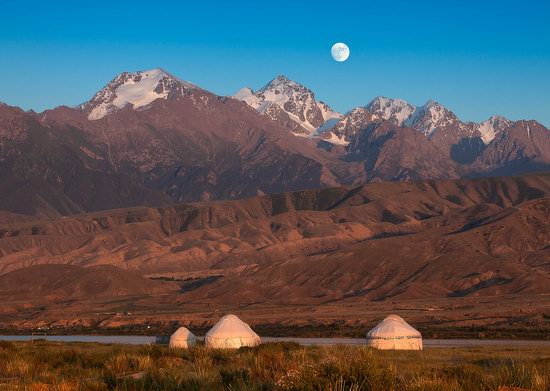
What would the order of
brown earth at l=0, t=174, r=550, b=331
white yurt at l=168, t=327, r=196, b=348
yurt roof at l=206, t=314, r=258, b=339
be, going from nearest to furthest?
white yurt at l=168, t=327, r=196, b=348, yurt roof at l=206, t=314, r=258, b=339, brown earth at l=0, t=174, r=550, b=331

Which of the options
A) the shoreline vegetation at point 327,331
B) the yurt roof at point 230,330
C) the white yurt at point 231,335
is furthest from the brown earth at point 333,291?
the white yurt at point 231,335

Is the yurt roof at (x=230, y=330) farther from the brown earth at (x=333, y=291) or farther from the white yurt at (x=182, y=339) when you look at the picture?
the brown earth at (x=333, y=291)

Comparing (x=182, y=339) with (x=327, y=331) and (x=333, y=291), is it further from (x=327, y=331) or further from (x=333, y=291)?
(x=333, y=291)

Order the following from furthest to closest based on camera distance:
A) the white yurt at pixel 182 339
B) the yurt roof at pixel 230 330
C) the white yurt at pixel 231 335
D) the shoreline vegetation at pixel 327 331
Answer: the shoreline vegetation at pixel 327 331
the yurt roof at pixel 230 330
the white yurt at pixel 182 339
the white yurt at pixel 231 335

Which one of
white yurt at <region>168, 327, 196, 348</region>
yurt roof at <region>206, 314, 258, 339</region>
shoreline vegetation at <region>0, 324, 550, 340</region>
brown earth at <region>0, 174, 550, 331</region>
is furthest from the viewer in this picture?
brown earth at <region>0, 174, 550, 331</region>

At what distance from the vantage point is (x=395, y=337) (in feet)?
187

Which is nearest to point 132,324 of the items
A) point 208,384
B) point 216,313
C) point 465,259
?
point 216,313

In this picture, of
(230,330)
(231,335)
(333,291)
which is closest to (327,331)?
(230,330)

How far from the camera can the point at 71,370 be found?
27.5 metres

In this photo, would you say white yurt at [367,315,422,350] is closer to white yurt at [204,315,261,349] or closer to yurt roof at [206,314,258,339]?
white yurt at [204,315,261,349]

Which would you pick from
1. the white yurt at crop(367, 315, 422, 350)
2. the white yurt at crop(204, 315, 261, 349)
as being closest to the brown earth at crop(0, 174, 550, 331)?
the white yurt at crop(367, 315, 422, 350)

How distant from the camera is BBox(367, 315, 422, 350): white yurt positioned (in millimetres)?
56344

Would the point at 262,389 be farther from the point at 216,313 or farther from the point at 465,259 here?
the point at 465,259

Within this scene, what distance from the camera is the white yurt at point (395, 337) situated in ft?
185
